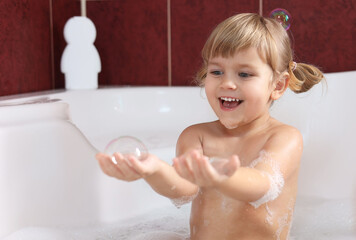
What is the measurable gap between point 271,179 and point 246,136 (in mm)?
176

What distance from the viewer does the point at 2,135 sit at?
43.1 inches

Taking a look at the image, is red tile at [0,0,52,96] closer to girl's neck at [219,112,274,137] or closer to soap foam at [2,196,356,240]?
soap foam at [2,196,356,240]

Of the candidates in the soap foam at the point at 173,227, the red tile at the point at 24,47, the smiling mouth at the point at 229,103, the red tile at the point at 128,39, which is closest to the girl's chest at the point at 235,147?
the smiling mouth at the point at 229,103

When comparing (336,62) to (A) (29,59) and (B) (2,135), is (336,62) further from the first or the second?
(B) (2,135)

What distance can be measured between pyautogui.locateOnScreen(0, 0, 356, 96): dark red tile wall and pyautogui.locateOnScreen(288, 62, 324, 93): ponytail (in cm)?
85

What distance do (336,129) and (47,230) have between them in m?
0.98

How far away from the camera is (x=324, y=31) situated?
1925 millimetres

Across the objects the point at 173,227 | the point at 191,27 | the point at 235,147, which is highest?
the point at 191,27

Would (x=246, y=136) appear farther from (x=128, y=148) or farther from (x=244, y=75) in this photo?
(x=128, y=148)

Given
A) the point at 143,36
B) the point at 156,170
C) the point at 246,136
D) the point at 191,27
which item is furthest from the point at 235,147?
the point at 143,36

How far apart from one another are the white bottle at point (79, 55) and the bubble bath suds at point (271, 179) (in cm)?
120

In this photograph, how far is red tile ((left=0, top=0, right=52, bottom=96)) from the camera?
5.58 feet

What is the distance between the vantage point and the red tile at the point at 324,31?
1.88 m

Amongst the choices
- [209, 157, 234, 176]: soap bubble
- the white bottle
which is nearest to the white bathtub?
the white bottle
